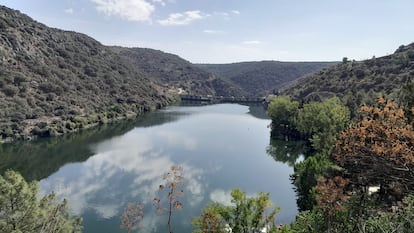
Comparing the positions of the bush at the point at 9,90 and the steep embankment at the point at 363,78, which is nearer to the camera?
the bush at the point at 9,90

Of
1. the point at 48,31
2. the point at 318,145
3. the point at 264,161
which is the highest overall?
the point at 48,31

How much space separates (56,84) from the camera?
126 meters

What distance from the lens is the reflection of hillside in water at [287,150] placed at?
246 feet

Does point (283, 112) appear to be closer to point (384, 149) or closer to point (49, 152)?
point (49, 152)

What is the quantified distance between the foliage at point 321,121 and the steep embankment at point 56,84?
64.2 metres

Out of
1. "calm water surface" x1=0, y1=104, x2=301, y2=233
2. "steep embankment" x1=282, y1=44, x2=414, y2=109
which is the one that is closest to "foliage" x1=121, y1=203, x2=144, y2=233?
"calm water surface" x1=0, y1=104, x2=301, y2=233

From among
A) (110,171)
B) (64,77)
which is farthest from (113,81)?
(110,171)

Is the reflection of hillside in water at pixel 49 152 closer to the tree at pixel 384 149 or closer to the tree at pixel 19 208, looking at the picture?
the tree at pixel 19 208

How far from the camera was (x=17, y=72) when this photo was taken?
113750 millimetres

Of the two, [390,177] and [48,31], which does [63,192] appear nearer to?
[390,177]

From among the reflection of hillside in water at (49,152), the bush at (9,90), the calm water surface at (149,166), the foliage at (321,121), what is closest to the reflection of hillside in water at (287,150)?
the calm water surface at (149,166)

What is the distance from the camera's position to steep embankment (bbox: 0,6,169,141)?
10162 centimetres

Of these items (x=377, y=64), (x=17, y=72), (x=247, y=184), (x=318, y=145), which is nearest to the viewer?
(x=247, y=184)

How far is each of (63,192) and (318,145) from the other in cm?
4038
